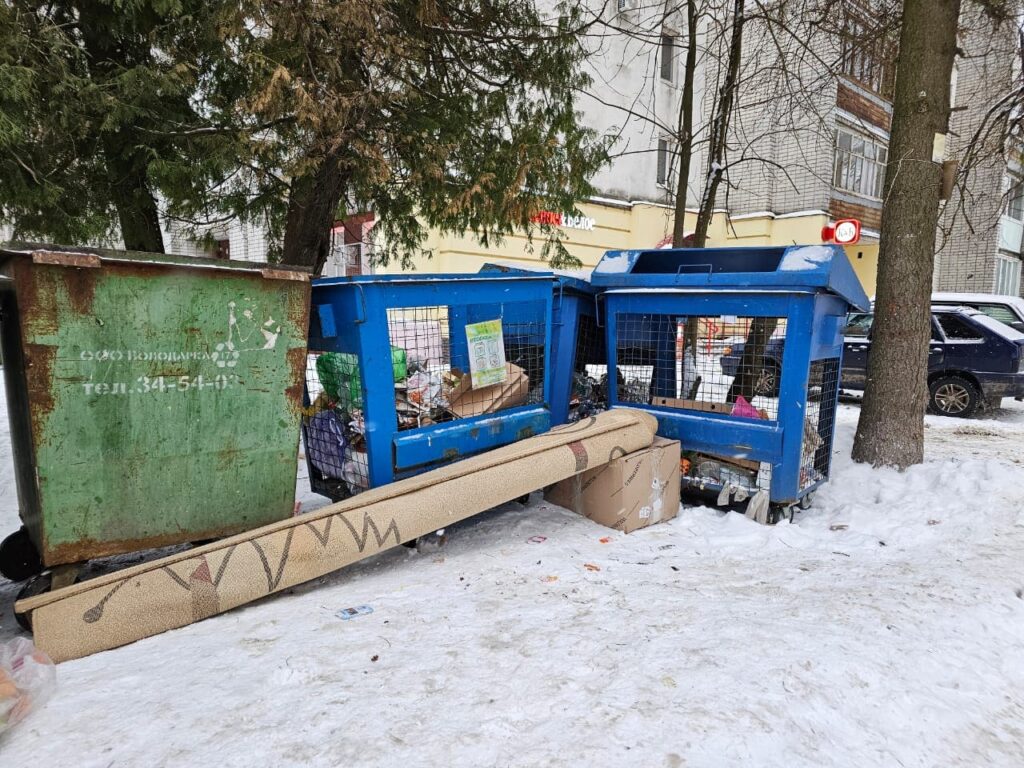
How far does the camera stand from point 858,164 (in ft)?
53.8

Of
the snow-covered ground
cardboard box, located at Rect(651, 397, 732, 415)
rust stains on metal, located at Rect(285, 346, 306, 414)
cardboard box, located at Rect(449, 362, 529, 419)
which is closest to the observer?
the snow-covered ground

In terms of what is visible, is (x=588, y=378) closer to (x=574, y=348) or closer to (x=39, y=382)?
(x=574, y=348)

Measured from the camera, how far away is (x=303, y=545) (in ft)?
8.55

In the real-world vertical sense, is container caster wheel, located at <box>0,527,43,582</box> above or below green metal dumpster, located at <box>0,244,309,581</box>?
below

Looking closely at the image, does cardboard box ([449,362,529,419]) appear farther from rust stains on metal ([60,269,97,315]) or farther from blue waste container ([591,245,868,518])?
rust stains on metal ([60,269,97,315])

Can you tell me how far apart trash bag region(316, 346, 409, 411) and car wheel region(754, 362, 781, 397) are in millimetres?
2001

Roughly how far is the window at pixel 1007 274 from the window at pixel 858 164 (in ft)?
18.3

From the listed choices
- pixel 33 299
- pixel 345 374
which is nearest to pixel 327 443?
pixel 345 374

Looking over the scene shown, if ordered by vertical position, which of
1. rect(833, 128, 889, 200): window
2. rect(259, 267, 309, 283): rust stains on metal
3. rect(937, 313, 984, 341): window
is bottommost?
rect(937, 313, 984, 341): window

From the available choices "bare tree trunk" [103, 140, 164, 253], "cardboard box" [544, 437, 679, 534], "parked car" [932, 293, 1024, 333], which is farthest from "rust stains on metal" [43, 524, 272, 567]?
"parked car" [932, 293, 1024, 333]

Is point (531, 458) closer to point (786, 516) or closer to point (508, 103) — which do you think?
point (786, 516)

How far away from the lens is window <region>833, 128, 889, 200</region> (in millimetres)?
15578

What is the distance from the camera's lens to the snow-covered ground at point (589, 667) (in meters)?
1.71

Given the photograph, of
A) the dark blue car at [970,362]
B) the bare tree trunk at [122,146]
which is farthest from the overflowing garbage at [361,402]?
the dark blue car at [970,362]
